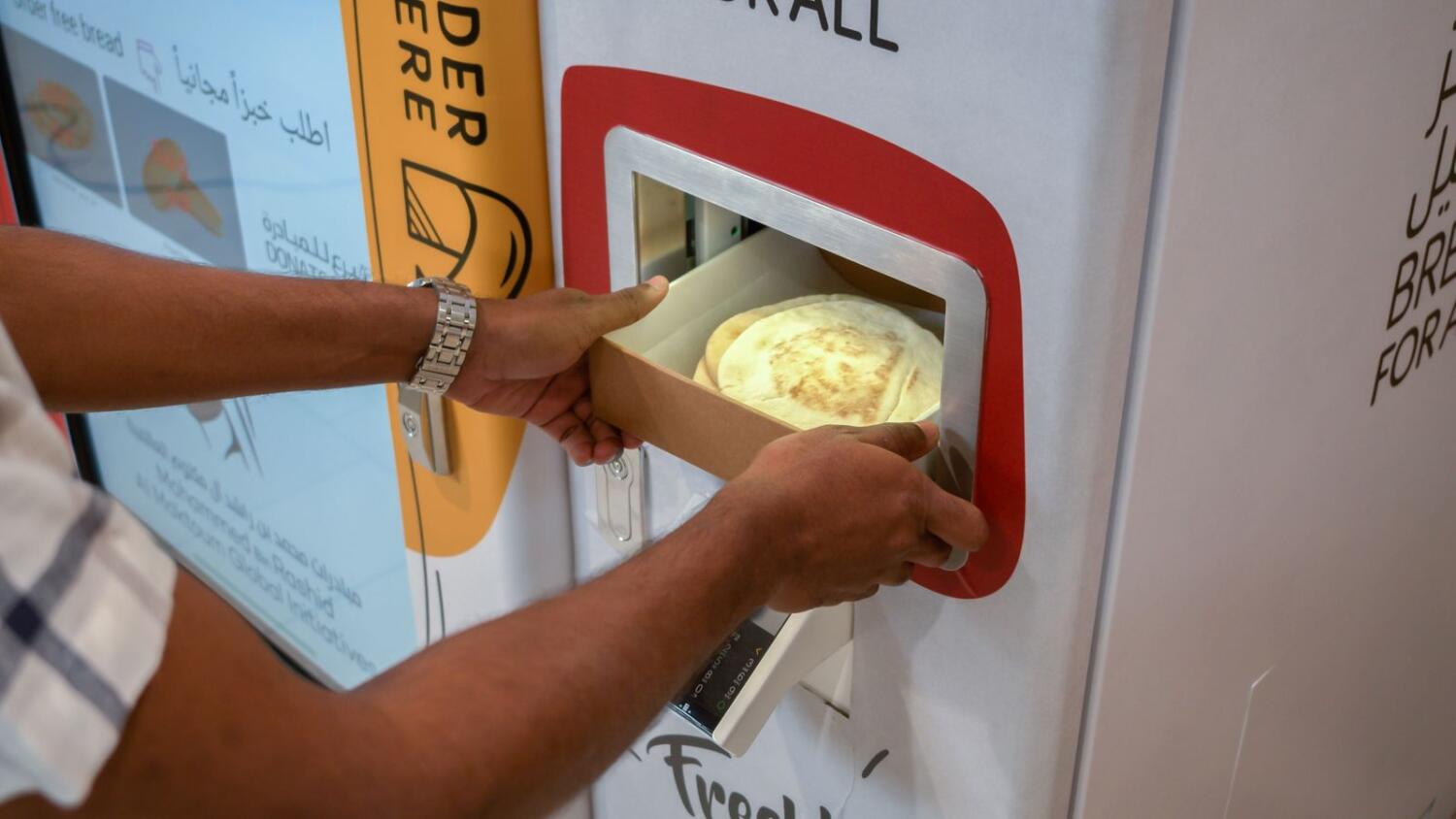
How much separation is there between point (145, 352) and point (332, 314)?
0.51 feet

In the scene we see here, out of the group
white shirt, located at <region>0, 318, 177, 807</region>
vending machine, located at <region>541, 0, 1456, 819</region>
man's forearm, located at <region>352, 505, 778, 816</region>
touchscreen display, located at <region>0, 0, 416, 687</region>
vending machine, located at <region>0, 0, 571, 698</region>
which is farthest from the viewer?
touchscreen display, located at <region>0, 0, 416, 687</region>

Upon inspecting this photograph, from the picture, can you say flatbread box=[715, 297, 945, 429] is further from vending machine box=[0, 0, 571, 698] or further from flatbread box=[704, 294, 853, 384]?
vending machine box=[0, 0, 571, 698]

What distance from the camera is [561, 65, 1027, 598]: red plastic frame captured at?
98cm

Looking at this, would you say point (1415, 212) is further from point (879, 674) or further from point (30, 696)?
point (30, 696)

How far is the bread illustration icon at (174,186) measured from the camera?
5.91 ft

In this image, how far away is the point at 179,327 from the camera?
1.21m

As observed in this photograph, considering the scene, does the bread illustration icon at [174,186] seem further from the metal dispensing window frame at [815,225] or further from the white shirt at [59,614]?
the white shirt at [59,614]

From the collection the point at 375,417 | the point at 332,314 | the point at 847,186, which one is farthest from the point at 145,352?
the point at 847,186

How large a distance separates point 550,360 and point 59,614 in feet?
2.20

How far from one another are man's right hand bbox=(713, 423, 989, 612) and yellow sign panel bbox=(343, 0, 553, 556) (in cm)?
41

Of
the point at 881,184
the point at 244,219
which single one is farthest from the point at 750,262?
the point at 244,219

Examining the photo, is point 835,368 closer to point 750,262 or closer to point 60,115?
point 750,262

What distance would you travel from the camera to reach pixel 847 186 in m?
1.04

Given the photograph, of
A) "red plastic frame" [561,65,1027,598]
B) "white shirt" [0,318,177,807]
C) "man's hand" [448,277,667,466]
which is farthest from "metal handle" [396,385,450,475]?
"white shirt" [0,318,177,807]
